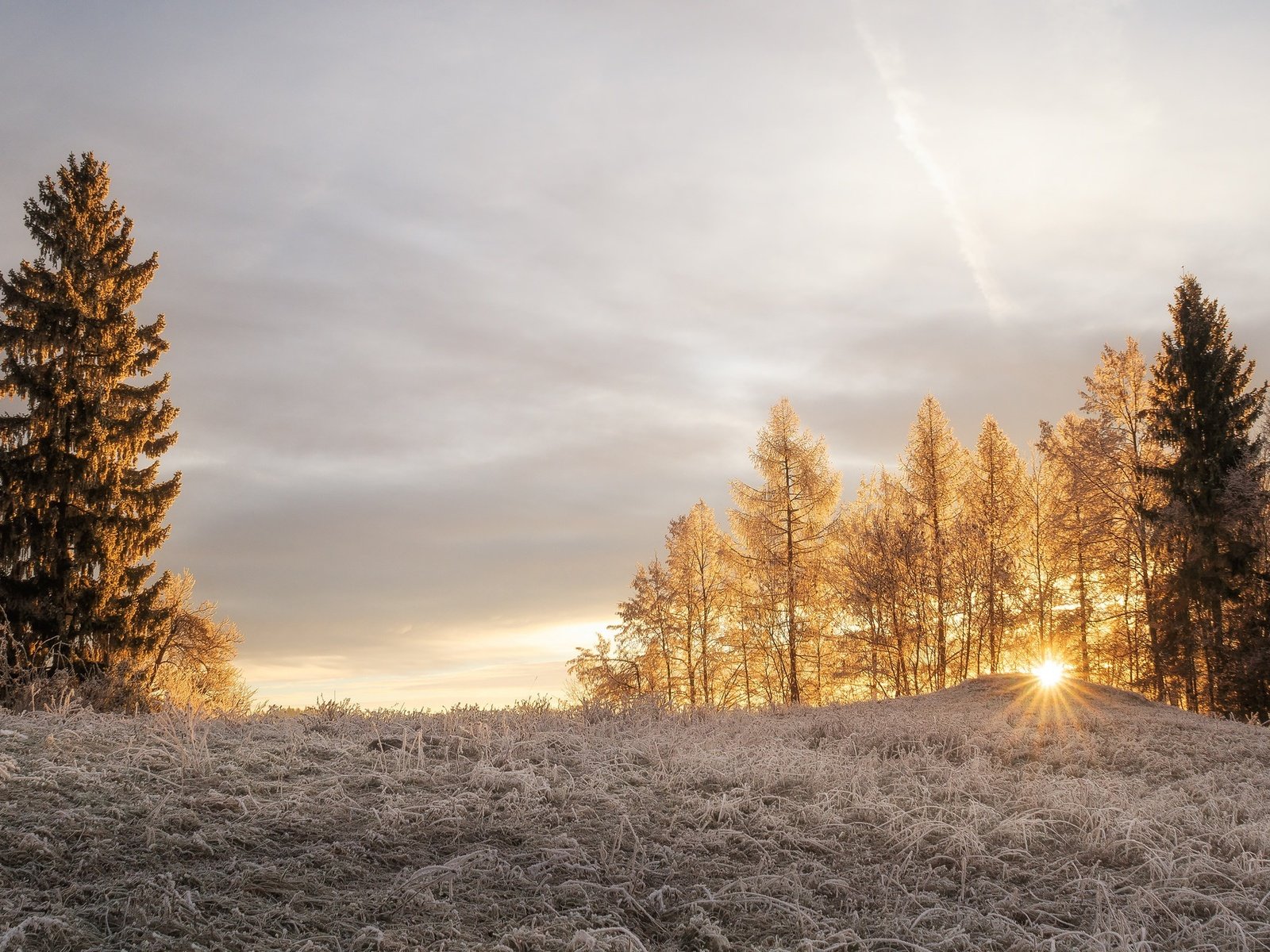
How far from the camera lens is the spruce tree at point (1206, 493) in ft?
83.0

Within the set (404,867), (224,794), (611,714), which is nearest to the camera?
(404,867)

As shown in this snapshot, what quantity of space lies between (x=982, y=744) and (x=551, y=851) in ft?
23.7

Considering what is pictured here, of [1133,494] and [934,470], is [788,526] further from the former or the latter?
[1133,494]

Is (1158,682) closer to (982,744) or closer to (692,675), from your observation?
(692,675)

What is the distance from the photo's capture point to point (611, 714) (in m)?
9.33

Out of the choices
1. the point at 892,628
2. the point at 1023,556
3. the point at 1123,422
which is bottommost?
the point at 892,628

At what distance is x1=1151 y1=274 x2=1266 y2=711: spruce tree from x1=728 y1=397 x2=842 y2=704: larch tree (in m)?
9.81

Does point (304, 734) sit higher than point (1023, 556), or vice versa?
point (1023, 556)

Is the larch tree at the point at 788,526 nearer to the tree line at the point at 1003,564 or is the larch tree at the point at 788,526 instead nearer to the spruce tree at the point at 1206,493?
the tree line at the point at 1003,564

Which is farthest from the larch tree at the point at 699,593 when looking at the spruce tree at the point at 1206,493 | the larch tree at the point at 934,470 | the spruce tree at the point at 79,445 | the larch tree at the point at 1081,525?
the spruce tree at the point at 79,445

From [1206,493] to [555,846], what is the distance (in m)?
27.8

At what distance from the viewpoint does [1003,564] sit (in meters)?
28.3

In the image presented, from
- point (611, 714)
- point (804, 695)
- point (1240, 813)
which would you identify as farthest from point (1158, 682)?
point (611, 714)

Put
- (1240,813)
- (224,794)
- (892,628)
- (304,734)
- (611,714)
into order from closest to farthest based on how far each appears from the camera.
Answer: (224,794) → (304,734) → (1240,813) → (611,714) → (892,628)
